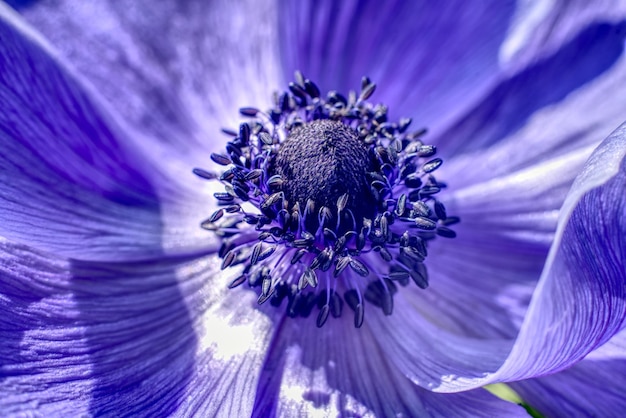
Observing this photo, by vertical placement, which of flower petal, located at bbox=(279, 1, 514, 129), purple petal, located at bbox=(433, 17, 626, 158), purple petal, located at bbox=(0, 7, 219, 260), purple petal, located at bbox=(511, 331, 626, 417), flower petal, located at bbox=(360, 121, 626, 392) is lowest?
purple petal, located at bbox=(511, 331, 626, 417)

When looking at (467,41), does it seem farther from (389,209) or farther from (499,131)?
(389,209)

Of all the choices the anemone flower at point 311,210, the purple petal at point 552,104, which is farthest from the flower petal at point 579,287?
the purple petal at point 552,104

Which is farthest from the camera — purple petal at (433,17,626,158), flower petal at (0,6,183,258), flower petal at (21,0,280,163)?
flower petal at (21,0,280,163)

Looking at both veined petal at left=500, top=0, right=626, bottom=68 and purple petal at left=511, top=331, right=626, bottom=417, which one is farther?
veined petal at left=500, top=0, right=626, bottom=68

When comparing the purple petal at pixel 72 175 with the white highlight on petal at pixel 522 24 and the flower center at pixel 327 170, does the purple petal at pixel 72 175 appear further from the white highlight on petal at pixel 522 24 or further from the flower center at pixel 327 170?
the white highlight on petal at pixel 522 24

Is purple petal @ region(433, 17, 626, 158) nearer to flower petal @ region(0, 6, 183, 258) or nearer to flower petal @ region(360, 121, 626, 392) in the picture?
flower petal @ region(360, 121, 626, 392)

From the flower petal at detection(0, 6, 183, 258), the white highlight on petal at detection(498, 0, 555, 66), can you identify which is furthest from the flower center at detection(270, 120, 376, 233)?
the white highlight on petal at detection(498, 0, 555, 66)

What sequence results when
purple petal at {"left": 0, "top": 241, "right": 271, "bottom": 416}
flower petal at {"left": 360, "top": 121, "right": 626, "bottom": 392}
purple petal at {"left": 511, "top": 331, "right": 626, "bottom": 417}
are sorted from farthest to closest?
1. purple petal at {"left": 511, "top": 331, "right": 626, "bottom": 417}
2. purple petal at {"left": 0, "top": 241, "right": 271, "bottom": 416}
3. flower petal at {"left": 360, "top": 121, "right": 626, "bottom": 392}
